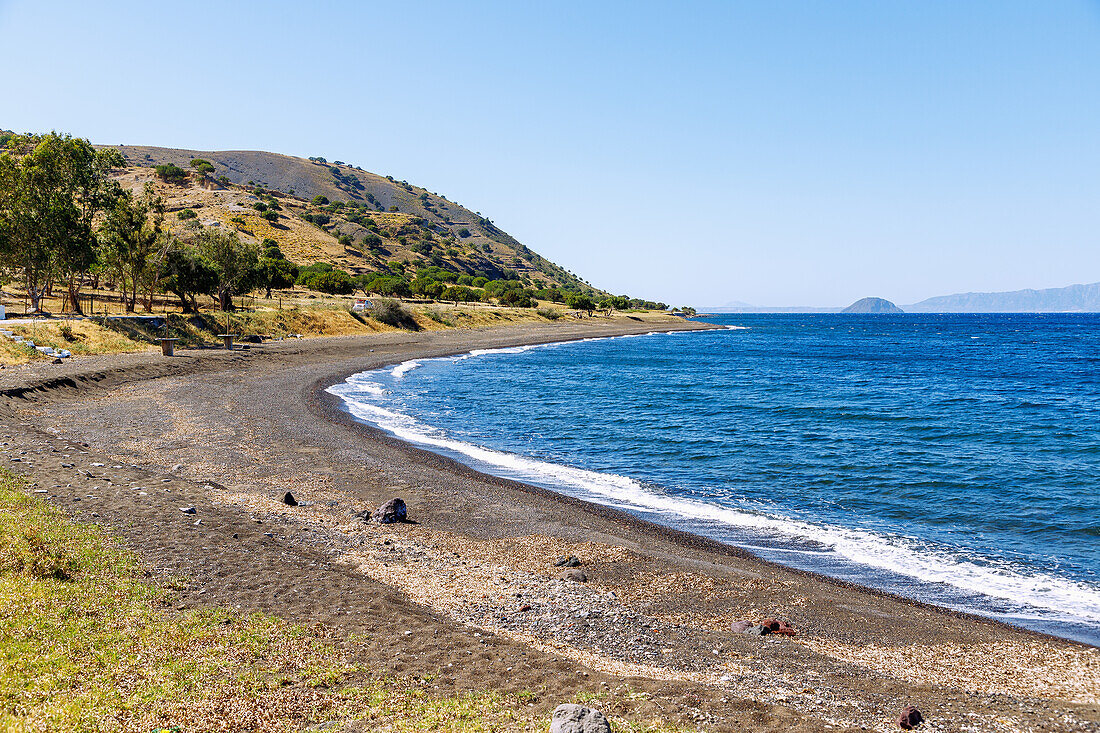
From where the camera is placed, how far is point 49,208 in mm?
41469

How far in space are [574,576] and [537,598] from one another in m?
1.33

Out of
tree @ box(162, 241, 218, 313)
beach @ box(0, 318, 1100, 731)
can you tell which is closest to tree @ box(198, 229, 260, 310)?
tree @ box(162, 241, 218, 313)

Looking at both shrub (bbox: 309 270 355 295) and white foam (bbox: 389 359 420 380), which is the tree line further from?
shrub (bbox: 309 270 355 295)

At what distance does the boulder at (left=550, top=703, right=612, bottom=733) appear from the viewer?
19.5 feet

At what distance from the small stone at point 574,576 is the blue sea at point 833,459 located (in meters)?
4.50

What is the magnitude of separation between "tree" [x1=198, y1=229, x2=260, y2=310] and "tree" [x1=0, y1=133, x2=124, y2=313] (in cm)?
1430

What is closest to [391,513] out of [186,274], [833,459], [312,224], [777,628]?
[777,628]

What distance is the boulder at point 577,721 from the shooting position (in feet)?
19.5

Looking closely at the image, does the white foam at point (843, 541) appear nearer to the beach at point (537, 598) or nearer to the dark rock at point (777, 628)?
the beach at point (537, 598)

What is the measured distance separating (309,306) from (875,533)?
213 feet

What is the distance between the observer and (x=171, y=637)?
735 centimetres

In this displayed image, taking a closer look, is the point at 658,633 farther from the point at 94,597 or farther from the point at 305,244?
the point at 305,244

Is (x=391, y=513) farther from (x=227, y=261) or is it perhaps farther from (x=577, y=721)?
(x=227, y=261)

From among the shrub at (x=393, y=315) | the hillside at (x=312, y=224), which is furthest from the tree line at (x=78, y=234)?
the hillside at (x=312, y=224)
